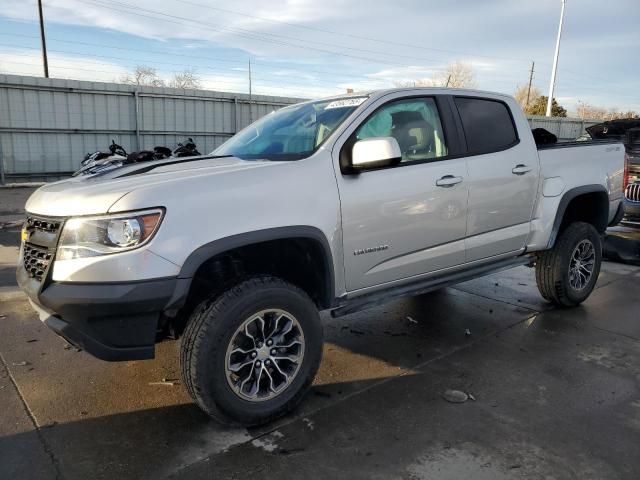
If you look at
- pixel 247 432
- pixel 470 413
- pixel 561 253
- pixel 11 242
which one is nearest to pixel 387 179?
pixel 470 413

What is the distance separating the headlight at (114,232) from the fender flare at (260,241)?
0.25 meters

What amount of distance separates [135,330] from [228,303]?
1.58 ft

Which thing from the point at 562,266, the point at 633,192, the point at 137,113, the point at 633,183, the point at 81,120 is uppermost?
the point at 137,113

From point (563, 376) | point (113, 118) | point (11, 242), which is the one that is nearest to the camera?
→ point (563, 376)

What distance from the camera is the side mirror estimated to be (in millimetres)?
3107

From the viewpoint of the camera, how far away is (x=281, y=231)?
293 centimetres

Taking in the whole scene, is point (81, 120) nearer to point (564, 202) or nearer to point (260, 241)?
point (564, 202)

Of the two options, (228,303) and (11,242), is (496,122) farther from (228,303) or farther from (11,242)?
(11,242)

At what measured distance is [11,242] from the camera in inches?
307

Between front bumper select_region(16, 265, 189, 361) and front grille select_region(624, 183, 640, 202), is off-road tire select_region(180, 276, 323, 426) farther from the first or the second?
front grille select_region(624, 183, 640, 202)

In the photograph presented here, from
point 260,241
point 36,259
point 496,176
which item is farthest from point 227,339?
point 496,176

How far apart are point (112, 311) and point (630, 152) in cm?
895

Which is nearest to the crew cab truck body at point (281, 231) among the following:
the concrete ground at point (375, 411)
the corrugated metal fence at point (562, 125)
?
the concrete ground at point (375, 411)

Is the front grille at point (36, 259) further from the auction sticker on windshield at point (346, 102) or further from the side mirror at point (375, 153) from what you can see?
the auction sticker on windshield at point (346, 102)
